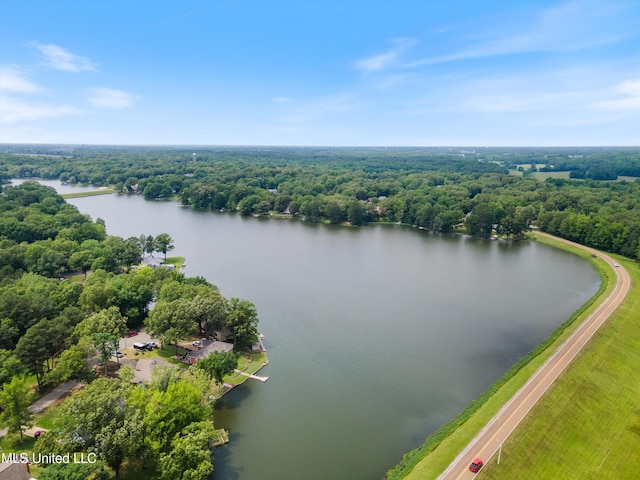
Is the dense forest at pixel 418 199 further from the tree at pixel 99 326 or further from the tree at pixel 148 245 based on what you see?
the tree at pixel 99 326

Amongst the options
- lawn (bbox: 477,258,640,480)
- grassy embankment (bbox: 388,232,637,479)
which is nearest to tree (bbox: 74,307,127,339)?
grassy embankment (bbox: 388,232,637,479)

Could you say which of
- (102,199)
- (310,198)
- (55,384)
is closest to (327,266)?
(55,384)

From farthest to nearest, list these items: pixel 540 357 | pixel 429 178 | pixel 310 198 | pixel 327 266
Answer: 1. pixel 429 178
2. pixel 310 198
3. pixel 327 266
4. pixel 540 357

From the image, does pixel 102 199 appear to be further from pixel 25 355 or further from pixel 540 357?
pixel 540 357

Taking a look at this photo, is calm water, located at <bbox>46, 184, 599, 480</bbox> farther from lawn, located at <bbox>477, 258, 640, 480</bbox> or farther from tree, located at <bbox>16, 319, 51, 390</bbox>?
tree, located at <bbox>16, 319, 51, 390</bbox>

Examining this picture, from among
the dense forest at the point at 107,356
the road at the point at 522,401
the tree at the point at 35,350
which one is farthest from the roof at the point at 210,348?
the road at the point at 522,401

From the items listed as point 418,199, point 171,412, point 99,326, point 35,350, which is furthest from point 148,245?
point 418,199

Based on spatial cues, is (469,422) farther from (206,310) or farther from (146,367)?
(146,367)
